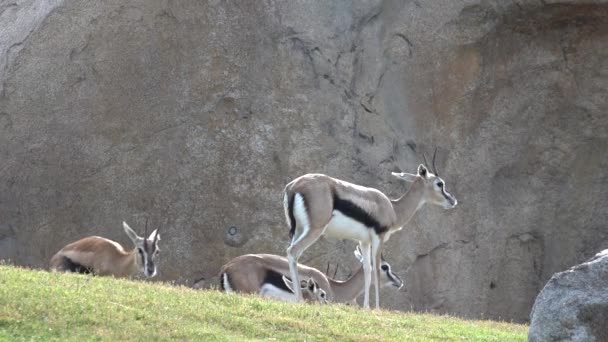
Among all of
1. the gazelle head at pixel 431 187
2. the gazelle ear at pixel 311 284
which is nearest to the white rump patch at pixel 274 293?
the gazelle ear at pixel 311 284

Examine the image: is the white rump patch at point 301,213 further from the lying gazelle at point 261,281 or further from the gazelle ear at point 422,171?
the gazelle ear at point 422,171

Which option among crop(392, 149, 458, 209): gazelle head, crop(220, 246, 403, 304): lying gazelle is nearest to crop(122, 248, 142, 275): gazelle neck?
crop(220, 246, 403, 304): lying gazelle

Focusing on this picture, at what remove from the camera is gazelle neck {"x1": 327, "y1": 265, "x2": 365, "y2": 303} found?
1734 cm

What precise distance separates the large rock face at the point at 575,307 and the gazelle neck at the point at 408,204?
24.6ft

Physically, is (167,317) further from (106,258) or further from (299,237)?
(106,258)

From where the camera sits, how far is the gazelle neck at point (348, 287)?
1734 centimetres

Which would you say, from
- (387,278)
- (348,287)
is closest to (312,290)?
(348,287)

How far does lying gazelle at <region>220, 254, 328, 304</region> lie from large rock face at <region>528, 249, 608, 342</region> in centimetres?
596

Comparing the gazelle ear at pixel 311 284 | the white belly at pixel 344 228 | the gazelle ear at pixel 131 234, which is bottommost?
the gazelle ear at pixel 311 284

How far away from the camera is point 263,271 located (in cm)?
1608

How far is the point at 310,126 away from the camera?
1891 cm

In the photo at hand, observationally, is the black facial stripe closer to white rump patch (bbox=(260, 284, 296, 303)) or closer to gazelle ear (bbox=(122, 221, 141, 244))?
white rump patch (bbox=(260, 284, 296, 303))

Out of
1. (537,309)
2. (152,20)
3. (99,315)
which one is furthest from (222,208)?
(537,309)

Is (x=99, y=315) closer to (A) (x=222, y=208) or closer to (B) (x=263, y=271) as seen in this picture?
(B) (x=263, y=271)
